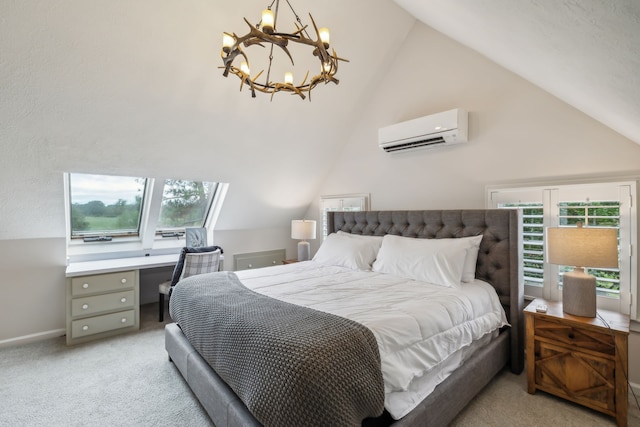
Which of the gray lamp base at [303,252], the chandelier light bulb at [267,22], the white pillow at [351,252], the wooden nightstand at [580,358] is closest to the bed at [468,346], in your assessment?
the white pillow at [351,252]

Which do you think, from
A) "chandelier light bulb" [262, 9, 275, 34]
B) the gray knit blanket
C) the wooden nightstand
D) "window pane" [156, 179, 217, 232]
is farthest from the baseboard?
the wooden nightstand

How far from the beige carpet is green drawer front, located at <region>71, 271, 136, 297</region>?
0.56 metres

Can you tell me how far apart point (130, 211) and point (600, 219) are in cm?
474

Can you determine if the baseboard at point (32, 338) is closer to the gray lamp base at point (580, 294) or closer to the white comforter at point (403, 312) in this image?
the white comforter at point (403, 312)

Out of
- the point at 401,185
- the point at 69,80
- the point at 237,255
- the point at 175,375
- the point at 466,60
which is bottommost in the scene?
the point at 175,375

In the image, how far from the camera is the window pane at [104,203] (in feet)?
10.7

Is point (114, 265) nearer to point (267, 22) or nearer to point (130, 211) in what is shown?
point (130, 211)

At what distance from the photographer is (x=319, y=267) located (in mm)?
3133

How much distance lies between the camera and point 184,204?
400 centimetres

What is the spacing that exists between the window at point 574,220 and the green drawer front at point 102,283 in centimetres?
377

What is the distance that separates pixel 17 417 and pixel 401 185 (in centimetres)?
367

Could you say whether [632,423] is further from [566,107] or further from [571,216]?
[566,107]

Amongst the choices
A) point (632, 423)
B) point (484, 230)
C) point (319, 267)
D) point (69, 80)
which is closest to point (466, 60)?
point (484, 230)

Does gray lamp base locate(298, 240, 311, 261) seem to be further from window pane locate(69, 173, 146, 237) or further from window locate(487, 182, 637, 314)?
window locate(487, 182, 637, 314)
